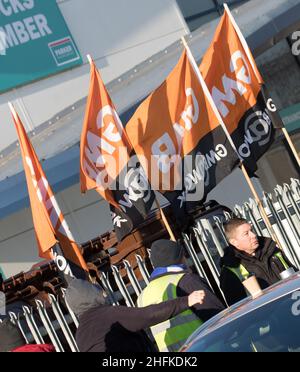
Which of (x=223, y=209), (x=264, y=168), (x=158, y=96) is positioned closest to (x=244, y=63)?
(x=158, y=96)

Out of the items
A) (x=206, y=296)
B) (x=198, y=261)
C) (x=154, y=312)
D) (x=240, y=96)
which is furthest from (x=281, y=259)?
(x=240, y=96)

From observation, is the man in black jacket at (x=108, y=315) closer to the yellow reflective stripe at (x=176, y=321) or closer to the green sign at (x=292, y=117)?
the yellow reflective stripe at (x=176, y=321)

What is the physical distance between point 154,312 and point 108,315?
315mm

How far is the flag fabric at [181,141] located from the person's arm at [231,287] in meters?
2.34

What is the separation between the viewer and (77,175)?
14906 mm

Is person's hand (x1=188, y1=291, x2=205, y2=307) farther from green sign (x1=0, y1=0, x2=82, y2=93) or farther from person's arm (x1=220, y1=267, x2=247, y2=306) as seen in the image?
green sign (x1=0, y1=0, x2=82, y2=93)

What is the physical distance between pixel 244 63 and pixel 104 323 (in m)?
4.83

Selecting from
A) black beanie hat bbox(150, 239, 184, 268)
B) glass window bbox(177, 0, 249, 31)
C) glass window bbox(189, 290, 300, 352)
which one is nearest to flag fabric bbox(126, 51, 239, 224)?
black beanie hat bbox(150, 239, 184, 268)

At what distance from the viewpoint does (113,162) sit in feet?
30.6

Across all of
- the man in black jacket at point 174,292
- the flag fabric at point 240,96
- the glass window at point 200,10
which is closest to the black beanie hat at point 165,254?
the man in black jacket at point 174,292

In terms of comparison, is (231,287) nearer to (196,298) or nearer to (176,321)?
(176,321)

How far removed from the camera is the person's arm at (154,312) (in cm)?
602

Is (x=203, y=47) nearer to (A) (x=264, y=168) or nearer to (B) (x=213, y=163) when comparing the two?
(A) (x=264, y=168)

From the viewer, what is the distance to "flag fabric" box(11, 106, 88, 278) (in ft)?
29.4
